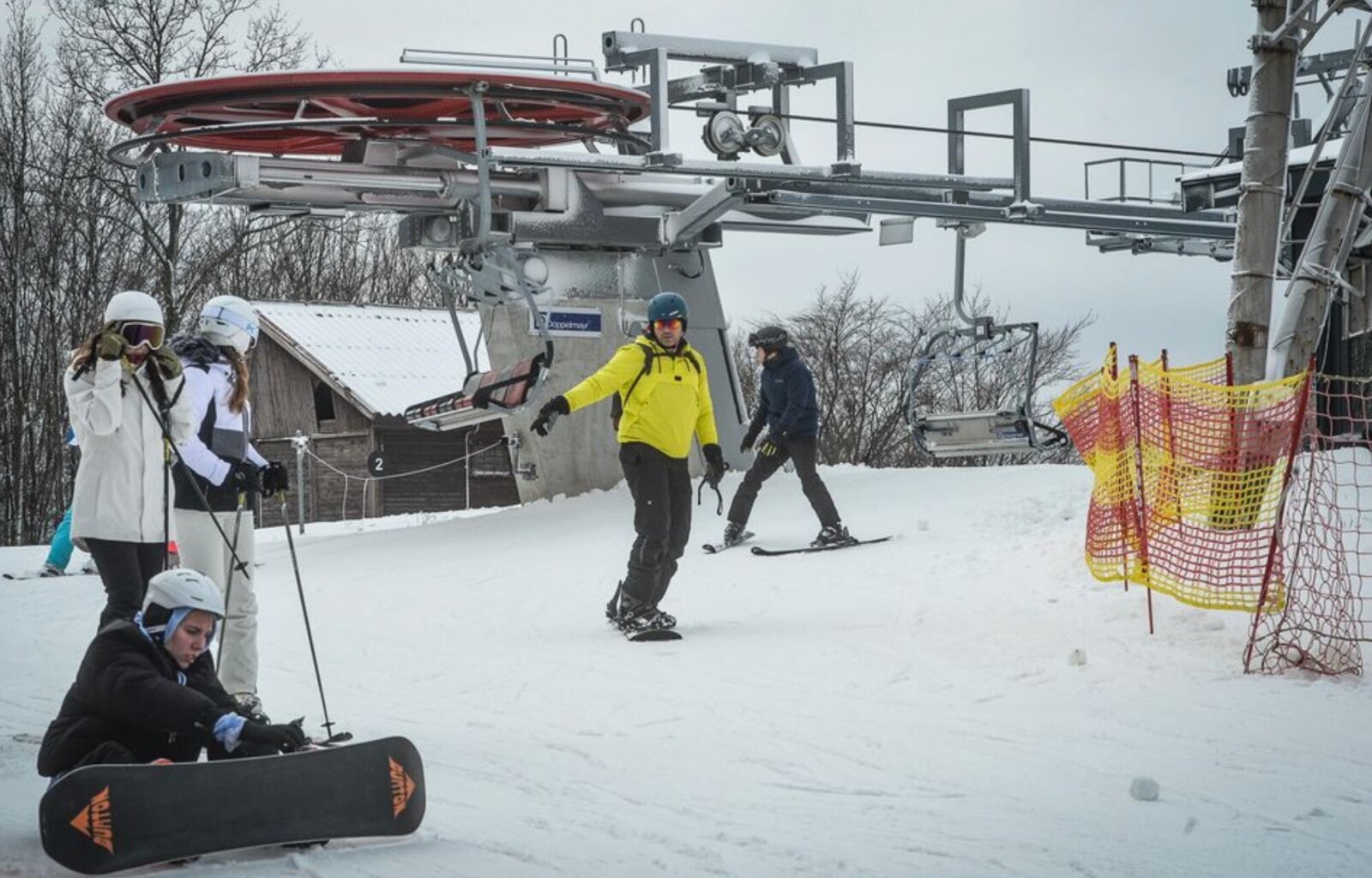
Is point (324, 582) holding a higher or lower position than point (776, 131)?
lower

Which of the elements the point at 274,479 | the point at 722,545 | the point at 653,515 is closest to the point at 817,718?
the point at 274,479

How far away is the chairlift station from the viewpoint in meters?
15.2

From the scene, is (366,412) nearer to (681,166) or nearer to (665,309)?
(681,166)

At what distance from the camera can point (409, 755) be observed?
19.5 feet

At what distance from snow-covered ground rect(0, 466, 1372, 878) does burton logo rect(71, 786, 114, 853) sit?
1.05 feet

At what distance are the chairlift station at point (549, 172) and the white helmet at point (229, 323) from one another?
501 centimetres

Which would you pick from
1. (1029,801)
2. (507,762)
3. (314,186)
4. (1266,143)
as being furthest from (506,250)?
(1029,801)

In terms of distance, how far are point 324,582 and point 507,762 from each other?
8.65m

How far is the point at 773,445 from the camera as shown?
50.8 feet

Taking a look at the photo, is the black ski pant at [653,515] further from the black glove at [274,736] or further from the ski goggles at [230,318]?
the black glove at [274,736]

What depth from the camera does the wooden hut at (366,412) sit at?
3847 cm

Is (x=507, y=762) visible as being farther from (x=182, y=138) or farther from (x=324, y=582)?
(x=182, y=138)

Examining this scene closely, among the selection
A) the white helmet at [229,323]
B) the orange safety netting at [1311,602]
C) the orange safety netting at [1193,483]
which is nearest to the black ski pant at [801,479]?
the orange safety netting at [1193,483]

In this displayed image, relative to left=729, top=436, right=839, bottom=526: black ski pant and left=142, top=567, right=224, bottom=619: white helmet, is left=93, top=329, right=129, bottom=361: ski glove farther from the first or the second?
left=729, top=436, right=839, bottom=526: black ski pant
